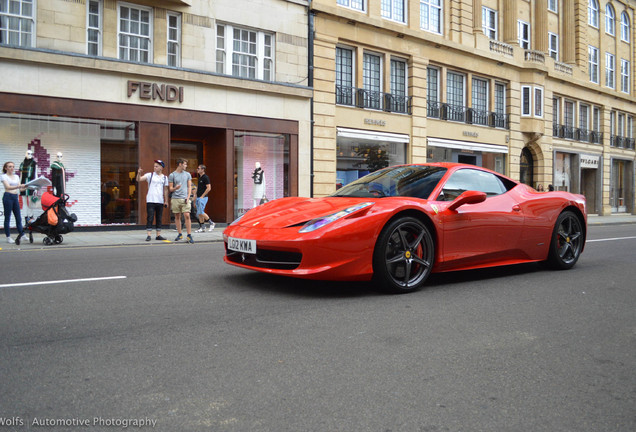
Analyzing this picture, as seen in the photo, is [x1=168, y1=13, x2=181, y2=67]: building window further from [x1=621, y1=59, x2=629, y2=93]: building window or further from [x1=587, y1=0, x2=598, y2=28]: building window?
[x1=621, y1=59, x2=629, y2=93]: building window

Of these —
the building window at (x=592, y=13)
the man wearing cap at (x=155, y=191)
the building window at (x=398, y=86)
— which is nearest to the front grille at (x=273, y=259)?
the man wearing cap at (x=155, y=191)

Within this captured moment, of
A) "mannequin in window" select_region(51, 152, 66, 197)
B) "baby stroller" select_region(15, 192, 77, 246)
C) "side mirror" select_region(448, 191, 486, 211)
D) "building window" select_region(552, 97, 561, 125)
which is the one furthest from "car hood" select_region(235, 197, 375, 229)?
"building window" select_region(552, 97, 561, 125)

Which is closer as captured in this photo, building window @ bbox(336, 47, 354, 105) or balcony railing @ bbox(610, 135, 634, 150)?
building window @ bbox(336, 47, 354, 105)

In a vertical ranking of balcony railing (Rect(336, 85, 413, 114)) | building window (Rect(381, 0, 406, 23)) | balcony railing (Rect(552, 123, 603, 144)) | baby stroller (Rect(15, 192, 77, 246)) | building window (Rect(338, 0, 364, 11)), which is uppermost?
building window (Rect(381, 0, 406, 23))

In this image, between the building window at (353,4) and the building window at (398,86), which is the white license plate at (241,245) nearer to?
the building window at (353,4)

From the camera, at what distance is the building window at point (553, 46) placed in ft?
102

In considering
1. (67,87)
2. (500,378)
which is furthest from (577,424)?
(67,87)

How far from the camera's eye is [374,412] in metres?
2.45

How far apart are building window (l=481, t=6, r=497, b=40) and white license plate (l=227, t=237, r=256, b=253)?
2452cm

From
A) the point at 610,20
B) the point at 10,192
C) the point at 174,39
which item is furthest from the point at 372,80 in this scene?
the point at 610,20

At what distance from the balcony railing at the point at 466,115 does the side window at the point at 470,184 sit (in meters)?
17.6

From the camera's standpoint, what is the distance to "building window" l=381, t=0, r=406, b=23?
2204 centimetres

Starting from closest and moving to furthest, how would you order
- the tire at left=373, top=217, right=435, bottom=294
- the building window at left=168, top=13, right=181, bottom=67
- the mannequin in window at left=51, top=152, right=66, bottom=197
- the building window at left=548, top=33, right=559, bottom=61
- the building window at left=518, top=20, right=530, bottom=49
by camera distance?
the tire at left=373, top=217, right=435, bottom=294
the mannequin in window at left=51, top=152, right=66, bottom=197
the building window at left=168, top=13, right=181, bottom=67
the building window at left=518, top=20, right=530, bottom=49
the building window at left=548, top=33, right=559, bottom=61

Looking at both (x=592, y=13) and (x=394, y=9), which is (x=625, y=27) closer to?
(x=592, y=13)
